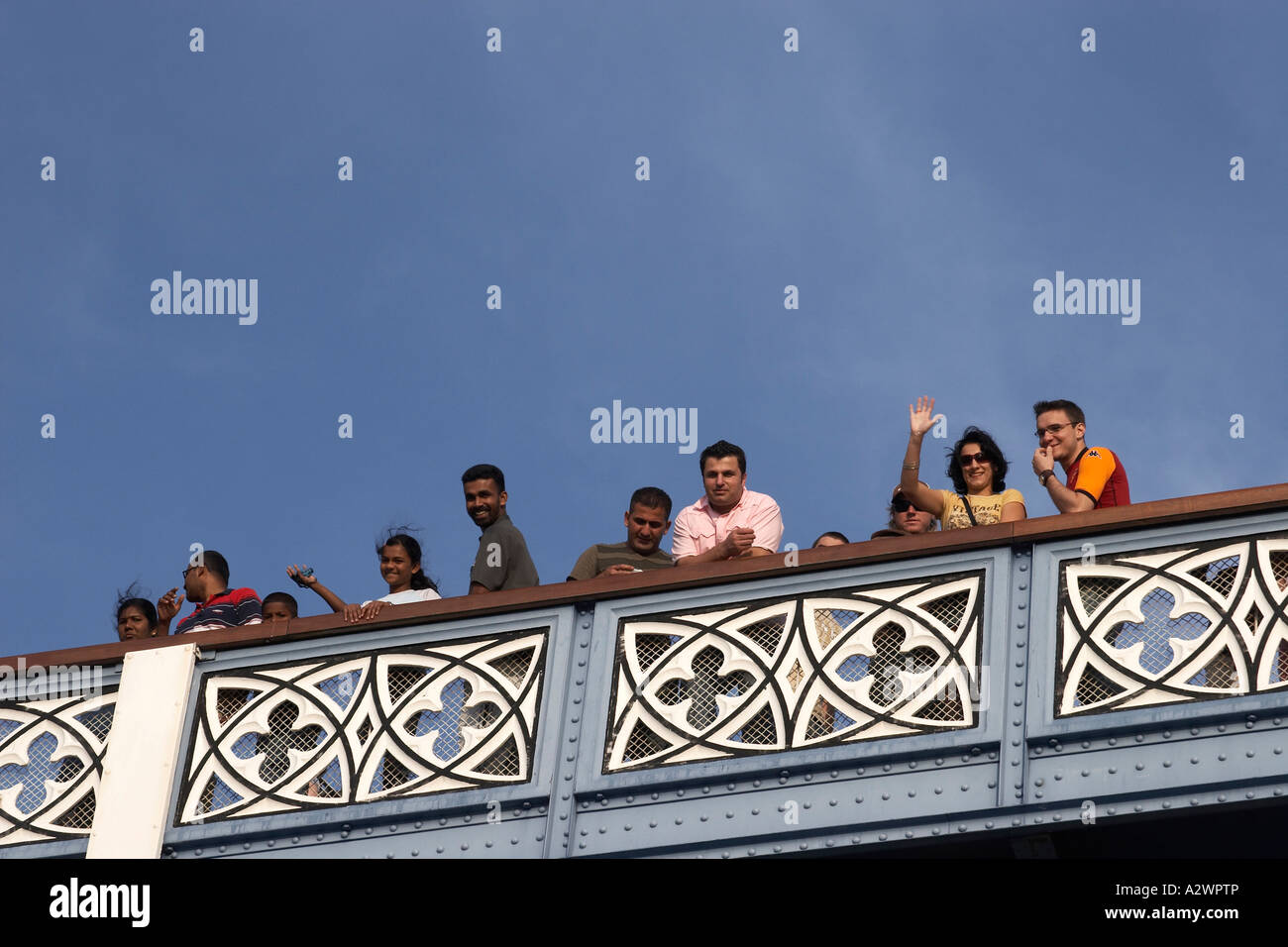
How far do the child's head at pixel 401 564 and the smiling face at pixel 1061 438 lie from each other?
359 cm

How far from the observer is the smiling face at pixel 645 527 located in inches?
418

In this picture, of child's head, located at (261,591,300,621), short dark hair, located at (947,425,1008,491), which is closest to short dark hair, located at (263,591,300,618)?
child's head, located at (261,591,300,621)

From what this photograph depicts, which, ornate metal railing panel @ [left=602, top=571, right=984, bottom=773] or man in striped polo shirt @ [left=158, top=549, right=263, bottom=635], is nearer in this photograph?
ornate metal railing panel @ [left=602, top=571, right=984, bottom=773]

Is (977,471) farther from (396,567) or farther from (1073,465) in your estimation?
(396,567)

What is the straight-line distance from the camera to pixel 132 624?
12.0m

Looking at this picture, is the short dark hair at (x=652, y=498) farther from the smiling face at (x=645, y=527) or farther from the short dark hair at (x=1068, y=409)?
the short dark hair at (x=1068, y=409)

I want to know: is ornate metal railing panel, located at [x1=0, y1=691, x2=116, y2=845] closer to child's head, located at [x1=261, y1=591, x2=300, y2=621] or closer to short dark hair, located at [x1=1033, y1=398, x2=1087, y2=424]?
child's head, located at [x1=261, y1=591, x2=300, y2=621]

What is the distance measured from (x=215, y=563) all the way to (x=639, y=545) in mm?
2802

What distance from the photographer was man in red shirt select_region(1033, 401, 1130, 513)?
938cm

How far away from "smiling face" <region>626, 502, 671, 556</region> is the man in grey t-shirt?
0.60m

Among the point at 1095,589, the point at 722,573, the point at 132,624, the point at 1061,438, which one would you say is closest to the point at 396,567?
the point at 132,624
